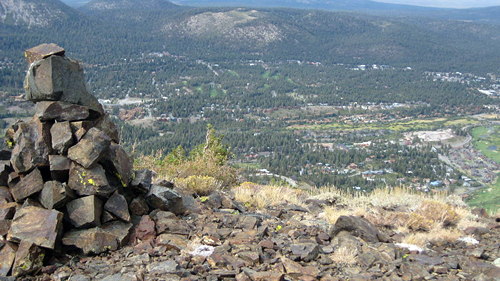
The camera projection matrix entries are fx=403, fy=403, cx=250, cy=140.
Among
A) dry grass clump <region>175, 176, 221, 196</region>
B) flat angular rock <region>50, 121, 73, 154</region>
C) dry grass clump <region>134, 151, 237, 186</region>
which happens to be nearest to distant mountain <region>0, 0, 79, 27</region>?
dry grass clump <region>134, 151, 237, 186</region>

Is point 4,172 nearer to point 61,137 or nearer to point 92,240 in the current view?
point 61,137

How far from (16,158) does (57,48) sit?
6.76ft

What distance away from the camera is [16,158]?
21.3 feet

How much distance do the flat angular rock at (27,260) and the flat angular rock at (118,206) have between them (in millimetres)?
1198

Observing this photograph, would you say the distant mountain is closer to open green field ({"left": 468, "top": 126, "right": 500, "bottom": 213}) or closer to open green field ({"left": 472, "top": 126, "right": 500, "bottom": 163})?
open green field ({"left": 472, "top": 126, "right": 500, "bottom": 163})

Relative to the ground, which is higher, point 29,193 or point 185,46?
point 29,193

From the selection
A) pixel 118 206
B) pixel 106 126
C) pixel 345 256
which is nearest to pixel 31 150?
pixel 106 126

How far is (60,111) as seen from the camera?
6895 millimetres

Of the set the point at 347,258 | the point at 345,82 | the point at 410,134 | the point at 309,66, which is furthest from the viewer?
the point at 309,66

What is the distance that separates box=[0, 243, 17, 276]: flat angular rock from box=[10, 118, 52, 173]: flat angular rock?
1329 mm

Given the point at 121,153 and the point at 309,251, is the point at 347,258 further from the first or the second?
the point at 121,153

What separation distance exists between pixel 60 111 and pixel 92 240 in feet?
7.67

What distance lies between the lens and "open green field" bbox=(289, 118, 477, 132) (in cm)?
8150

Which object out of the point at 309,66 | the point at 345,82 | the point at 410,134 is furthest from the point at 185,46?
the point at 410,134
